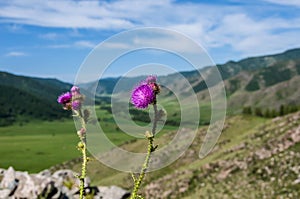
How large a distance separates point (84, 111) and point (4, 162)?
16492 centimetres

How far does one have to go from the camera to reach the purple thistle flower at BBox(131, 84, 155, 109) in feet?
15.3

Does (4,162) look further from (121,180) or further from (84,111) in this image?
(84,111)

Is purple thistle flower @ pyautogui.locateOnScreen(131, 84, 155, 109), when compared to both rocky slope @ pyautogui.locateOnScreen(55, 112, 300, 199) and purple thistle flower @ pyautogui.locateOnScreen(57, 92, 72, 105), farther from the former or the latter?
rocky slope @ pyautogui.locateOnScreen(55, 112, 300, 199)

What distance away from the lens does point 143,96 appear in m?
4.67

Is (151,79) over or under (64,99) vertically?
under

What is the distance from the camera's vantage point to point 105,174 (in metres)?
72.2

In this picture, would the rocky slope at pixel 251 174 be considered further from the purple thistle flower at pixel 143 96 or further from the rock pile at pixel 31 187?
the purple thistle flower at pixel 143 96

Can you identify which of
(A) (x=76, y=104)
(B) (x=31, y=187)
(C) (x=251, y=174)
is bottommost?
(C) (x=251, y=174)

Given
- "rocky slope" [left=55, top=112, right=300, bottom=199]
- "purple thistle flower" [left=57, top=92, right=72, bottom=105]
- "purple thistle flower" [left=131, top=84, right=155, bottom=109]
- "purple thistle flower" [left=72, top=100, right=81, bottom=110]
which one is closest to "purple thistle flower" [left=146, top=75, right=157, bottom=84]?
"purple thistle flower" [left=131, top=84, right=155, bottom=109]

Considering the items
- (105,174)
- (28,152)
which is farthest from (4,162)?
(105,174)

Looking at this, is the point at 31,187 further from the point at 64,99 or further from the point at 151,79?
the point at 151,79

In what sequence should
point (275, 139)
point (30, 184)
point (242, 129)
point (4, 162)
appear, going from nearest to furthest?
1. point (30, 184)
2. point (275, 139)
3. point (242, 129)
4. point (4, 162)

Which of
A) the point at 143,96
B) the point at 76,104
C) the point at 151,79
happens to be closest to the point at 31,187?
the point at 76,104

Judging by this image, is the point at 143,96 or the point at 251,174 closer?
the point at 143,96
